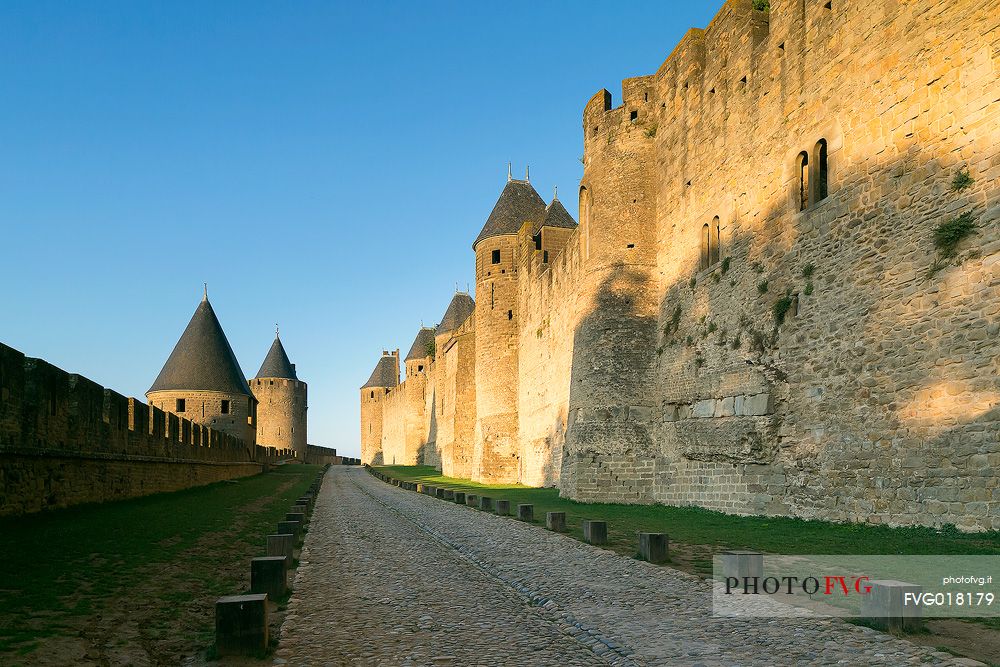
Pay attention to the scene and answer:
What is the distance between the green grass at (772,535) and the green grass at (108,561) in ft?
15.2

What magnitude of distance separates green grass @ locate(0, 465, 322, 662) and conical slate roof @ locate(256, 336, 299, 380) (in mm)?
51135

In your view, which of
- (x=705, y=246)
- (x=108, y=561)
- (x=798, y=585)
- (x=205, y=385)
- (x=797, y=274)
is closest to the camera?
(x=798, y=585)

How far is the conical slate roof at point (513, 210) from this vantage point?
32.3 meters

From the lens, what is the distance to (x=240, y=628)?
4484 millimetres

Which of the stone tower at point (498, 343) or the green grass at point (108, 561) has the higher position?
the stone tower at point (498, 343)

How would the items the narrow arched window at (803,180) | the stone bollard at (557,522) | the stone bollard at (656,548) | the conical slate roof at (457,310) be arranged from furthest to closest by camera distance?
the conical slate roof at (457,310)
the narrow arched window at (803,180)
the stone bollard at (557,522)
the stone bollard at (656,548)

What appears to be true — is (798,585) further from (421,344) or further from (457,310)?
(421,344)

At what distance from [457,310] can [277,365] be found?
68.1 feet

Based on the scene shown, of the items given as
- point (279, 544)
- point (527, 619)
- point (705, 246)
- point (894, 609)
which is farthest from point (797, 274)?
point (279, 544)

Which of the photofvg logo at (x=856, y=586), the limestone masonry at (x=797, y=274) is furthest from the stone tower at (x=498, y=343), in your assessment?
the photofvg logo at (x=856, y=586)

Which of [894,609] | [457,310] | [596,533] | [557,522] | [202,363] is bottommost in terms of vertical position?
[557,522]

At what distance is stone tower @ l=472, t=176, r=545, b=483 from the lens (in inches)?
1184

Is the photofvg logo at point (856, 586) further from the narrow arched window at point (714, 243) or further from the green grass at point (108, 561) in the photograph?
the narrow arched window at point (714, 243)

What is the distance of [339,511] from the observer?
15.4m
